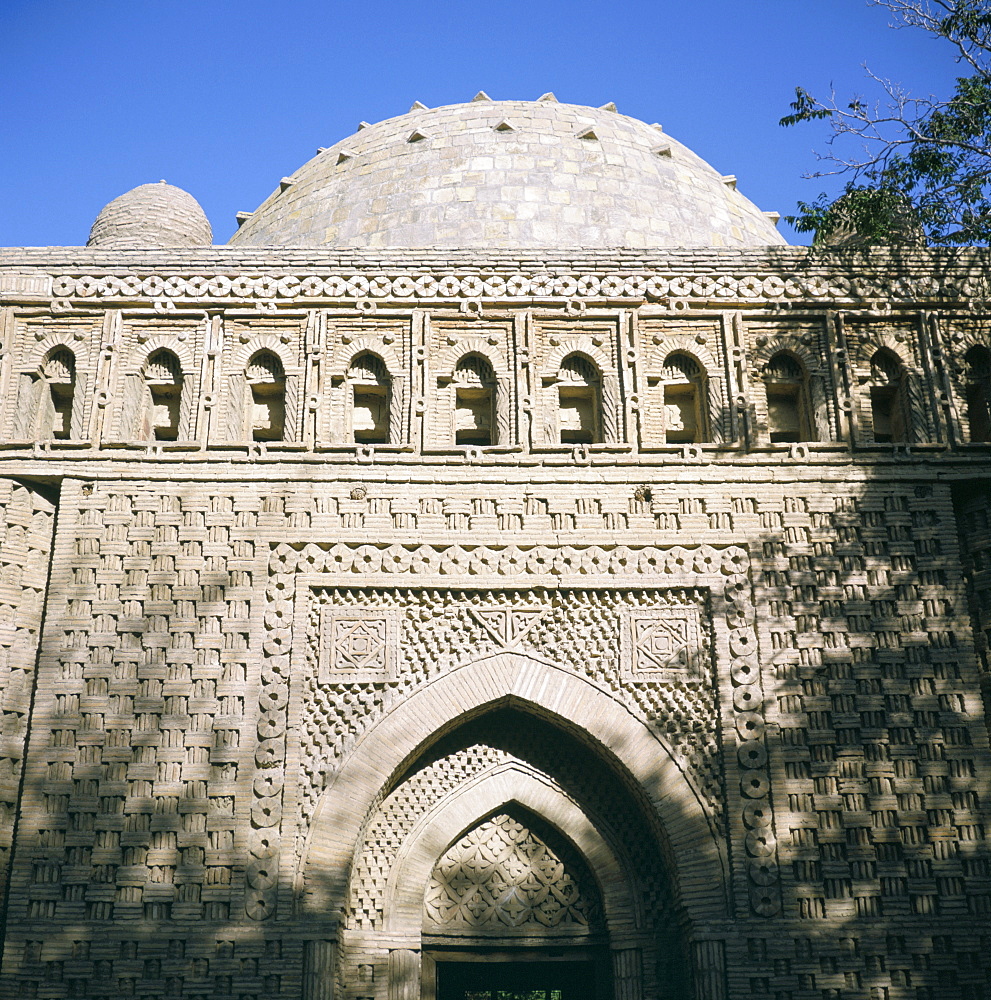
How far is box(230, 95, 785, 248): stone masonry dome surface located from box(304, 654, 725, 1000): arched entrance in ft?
14.2

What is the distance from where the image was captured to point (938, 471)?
881cm

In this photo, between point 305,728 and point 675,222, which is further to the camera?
point 675,222

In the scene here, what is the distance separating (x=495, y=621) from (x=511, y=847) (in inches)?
62.2

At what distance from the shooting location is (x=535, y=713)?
830cm

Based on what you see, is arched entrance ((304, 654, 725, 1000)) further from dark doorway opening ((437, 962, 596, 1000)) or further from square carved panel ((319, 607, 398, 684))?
square carved panel ((319, 607, 398, 684))

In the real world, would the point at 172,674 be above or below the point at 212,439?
below

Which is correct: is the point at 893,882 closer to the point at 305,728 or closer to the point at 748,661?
the point at 748,661

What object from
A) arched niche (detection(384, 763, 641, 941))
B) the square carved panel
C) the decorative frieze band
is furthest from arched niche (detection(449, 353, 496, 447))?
arched niche (detection(384, 763, 641, 941))

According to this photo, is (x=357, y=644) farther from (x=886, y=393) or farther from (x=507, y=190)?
(x=507, y=190)

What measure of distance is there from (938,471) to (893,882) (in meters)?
2.91

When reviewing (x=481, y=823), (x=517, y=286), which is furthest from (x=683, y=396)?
(x=481, y=823)

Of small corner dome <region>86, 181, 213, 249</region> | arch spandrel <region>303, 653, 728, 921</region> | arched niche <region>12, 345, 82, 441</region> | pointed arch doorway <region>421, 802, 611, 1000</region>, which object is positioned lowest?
pointed arch doorway <region>421, 802, 611, 1000</region>

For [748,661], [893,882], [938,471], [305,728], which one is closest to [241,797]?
[305,728]

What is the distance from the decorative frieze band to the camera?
30.3ft
